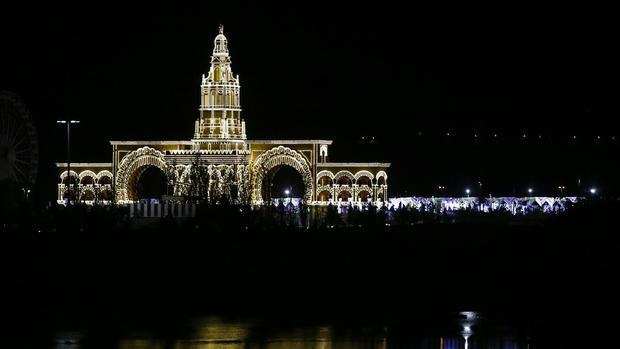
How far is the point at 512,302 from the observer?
49469 mm

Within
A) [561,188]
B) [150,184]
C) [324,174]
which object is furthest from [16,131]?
[561,188]

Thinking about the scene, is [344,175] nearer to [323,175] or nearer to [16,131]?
[323,175]

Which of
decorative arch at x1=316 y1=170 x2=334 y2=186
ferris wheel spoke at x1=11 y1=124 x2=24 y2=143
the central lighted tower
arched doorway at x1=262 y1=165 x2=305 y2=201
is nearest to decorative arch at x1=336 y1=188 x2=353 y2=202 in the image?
decorative arch at x1=316 y1=170 x2=334 y2=186

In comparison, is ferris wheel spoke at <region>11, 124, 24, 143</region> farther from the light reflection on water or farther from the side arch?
the light reflection on water

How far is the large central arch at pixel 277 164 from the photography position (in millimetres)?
121000

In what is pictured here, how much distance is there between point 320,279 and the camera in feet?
182

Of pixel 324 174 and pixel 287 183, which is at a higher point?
pixel 287 183

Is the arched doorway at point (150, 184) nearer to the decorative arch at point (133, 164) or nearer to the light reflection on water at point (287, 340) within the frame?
the decorative arch at point (133, 164)

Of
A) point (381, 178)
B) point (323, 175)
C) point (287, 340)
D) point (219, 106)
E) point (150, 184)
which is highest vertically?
point (219, 106)

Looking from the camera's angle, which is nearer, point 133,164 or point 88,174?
point 133,164

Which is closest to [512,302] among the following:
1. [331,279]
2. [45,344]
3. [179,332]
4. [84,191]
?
[331,279]

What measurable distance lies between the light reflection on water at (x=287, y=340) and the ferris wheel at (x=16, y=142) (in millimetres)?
49170

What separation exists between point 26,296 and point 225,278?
7.60 meters

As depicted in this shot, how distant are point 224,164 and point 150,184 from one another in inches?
1327
